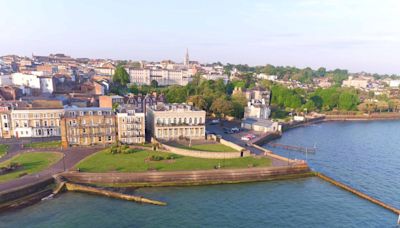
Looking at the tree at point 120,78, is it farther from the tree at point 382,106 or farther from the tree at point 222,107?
the tree at point 382,106

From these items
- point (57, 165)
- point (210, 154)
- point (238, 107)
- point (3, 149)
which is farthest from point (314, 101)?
point (3, 149)

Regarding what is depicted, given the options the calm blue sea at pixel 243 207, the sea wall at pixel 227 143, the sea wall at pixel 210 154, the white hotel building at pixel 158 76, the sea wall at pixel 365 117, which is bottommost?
the calm blue sea at pixel 243 207

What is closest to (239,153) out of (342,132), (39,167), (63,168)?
(63,168)

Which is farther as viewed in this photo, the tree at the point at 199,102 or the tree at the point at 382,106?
the tree at the point at 382,106

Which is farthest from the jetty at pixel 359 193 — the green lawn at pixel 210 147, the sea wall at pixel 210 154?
the green lawn at pixel 210 147

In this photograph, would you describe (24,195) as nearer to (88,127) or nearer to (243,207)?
(88,127)

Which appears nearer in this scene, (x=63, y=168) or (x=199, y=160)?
(x=63, y=168)

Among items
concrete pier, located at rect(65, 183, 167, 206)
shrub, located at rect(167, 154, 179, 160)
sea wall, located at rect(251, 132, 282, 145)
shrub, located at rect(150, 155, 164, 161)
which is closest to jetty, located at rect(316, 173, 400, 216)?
sea wall, located at rect(251, 132, 282, 145)

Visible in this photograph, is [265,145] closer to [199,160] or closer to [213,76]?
[199,160]
